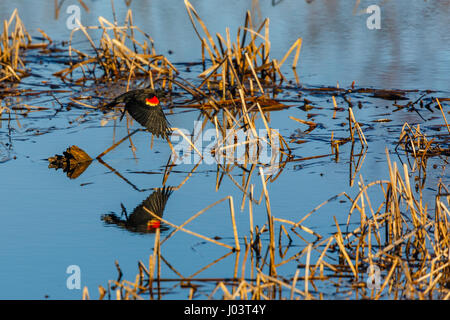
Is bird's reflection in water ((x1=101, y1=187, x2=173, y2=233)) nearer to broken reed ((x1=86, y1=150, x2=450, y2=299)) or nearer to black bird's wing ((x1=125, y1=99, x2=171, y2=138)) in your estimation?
broken reed ((x1=86, y1=150, x2=450, y2=299))

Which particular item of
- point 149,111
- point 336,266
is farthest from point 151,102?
point 336,266

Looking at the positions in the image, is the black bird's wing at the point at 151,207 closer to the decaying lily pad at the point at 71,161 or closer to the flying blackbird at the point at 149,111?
the flying blackbird at the point at 149,111

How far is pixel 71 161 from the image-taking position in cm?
513

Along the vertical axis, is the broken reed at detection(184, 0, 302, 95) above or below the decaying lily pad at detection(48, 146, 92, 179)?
above

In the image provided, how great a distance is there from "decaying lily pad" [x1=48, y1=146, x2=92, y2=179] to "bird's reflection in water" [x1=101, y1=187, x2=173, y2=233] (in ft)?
2.67

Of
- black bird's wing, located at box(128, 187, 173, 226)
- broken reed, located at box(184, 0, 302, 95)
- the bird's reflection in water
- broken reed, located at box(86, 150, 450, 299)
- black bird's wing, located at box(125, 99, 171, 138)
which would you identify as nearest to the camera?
broken reed, located at box(86, 150, 450, 299)

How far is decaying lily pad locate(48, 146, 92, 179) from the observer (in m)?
5.09

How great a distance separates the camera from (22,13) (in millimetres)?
10617

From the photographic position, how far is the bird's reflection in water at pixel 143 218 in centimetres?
409

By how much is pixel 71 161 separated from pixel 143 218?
112 cm

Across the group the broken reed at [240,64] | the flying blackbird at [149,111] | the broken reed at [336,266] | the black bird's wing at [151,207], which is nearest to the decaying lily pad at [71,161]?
the flying blackbird at [149,111]

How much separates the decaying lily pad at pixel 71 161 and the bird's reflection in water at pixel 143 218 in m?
0.82

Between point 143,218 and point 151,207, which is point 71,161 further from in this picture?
point 143,218

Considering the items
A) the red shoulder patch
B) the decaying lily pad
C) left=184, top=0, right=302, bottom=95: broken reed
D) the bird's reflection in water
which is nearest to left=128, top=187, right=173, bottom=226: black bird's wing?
the bird's reflection in water
